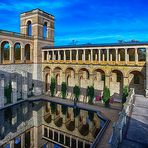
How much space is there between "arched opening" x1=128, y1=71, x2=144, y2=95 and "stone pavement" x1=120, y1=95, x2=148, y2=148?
13.2 meters

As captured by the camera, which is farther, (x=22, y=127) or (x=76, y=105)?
(x=76, y=105)

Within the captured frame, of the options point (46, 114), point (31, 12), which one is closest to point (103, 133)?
point (46, 114)

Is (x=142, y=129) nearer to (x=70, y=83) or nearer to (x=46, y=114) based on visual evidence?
(x=46, y=114)

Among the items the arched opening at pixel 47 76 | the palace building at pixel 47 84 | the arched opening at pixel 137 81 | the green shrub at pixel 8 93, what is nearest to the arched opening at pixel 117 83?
A: the palace building at pixel 47 84

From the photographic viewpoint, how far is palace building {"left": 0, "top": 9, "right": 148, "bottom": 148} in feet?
57.5

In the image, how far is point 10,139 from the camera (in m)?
16.5

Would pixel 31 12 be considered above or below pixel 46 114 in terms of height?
above

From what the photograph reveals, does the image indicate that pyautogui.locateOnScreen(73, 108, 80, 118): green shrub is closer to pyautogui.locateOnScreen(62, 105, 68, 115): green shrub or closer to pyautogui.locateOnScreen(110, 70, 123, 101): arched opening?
pyautogui.locateOnScreen(62, 105, 68, 115): green shrub

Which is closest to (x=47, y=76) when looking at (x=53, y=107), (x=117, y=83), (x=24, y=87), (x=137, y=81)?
(x=24, y=87)

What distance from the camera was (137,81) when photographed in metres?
31.2

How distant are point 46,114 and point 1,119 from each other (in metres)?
5.74

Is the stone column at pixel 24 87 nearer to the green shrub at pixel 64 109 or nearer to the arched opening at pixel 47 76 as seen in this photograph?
the arched opening at pixel 47 76

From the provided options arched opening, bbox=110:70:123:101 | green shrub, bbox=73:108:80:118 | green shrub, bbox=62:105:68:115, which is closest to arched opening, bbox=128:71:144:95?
arched opening, bbox=110:70:123:101

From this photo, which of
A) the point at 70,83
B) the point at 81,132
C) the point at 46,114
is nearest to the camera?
the point at 81,132
